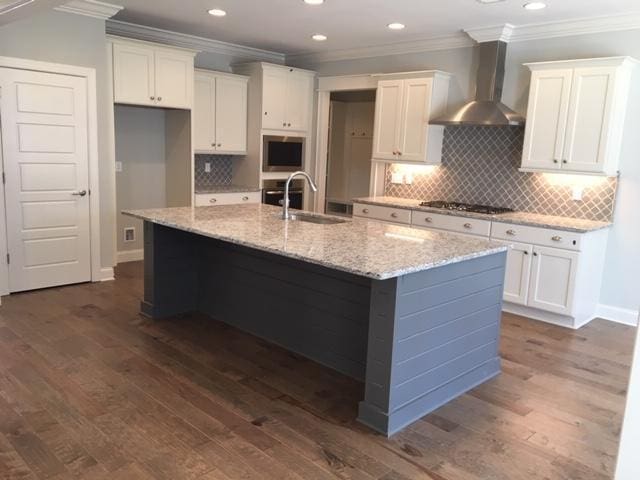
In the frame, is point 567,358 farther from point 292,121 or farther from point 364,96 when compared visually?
point 364,96

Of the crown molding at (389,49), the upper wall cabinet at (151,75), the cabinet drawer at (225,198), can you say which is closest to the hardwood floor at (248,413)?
the cabinet drawer at (225,198)

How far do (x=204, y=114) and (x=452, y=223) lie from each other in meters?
3.05

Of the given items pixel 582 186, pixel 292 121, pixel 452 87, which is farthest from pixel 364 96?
pixel 582 186

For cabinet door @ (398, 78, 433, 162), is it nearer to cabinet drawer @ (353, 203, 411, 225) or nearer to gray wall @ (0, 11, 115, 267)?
cabinet drawer @ (353, 203, 411, 225)

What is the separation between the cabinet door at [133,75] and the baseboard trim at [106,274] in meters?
1.65

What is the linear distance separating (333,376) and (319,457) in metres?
0.89

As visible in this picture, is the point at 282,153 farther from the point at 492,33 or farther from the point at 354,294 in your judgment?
the point at 354,294

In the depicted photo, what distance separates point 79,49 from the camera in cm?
472

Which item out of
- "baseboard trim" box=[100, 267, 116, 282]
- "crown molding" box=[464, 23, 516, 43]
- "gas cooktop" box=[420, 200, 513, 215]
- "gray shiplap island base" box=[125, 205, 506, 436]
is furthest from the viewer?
"baseboard trim" box=[100, 267, 116, 282]

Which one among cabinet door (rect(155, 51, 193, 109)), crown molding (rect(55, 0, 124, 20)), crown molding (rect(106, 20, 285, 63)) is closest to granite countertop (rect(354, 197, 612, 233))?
cabinet door (rect(155, 51, 193, 109))

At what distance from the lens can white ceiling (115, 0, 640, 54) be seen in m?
4.21

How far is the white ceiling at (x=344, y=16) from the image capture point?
421 cm

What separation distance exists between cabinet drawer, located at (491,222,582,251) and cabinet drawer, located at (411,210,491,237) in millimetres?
92

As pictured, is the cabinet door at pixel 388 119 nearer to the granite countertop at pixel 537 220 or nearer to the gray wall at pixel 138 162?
the granite countertop at pixel 537 220
